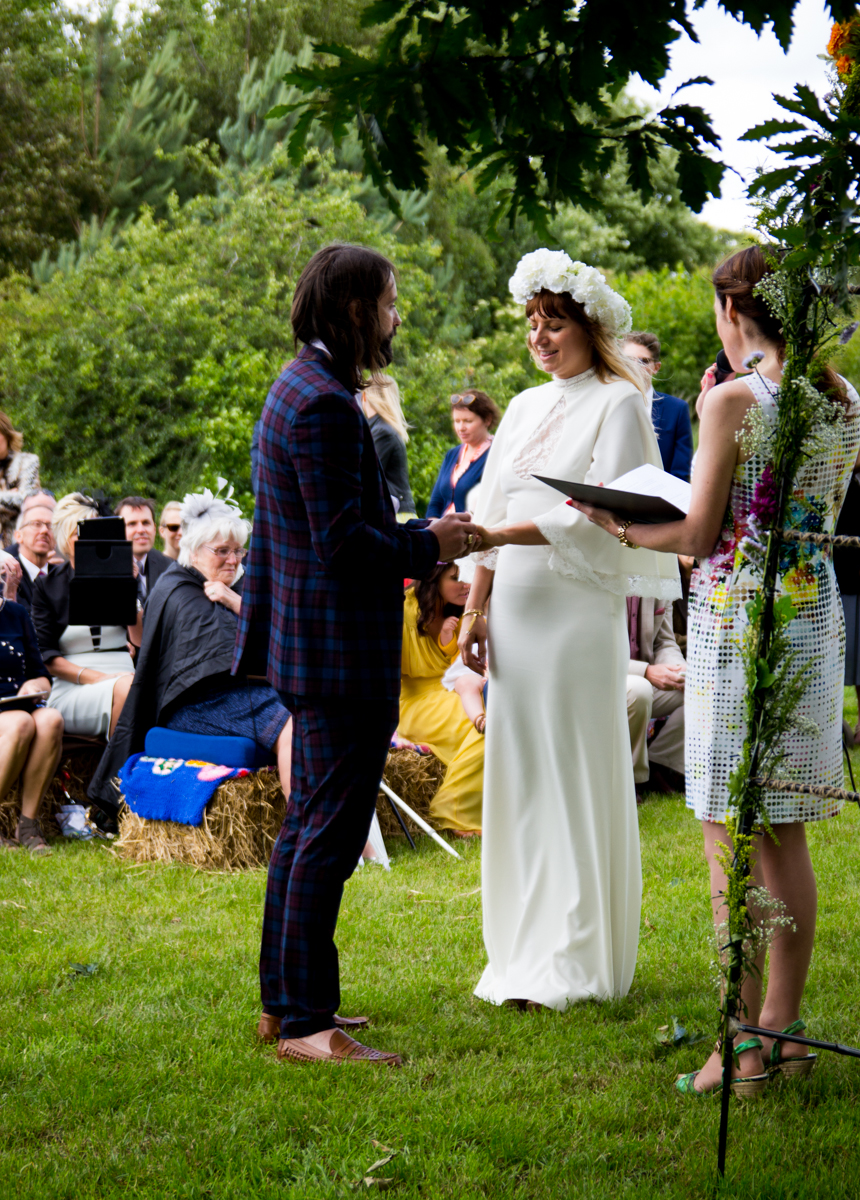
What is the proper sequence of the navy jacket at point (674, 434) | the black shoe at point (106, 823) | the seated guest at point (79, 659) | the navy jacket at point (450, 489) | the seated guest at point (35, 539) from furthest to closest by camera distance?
1. the navy jacket at point (450, 489)
2. the seated guest at point (35, 539)
3. the navy jacket at point (674, 434)
4. the seated guest at point (79, 659)
5. the black shoe at point (106, 823)

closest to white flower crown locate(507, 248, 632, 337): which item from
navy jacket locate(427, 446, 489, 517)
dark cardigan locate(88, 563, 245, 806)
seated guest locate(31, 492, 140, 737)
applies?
dark cardigan locate(88, 563, 245, 806)

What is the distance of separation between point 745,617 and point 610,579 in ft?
2.89

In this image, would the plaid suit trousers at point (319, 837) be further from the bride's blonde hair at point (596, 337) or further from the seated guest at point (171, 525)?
the seated guest at point (171, 525)

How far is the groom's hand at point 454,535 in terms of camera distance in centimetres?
359

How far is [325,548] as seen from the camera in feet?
10.7

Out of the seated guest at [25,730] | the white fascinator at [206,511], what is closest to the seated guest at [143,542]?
the seated guest at [25,730]

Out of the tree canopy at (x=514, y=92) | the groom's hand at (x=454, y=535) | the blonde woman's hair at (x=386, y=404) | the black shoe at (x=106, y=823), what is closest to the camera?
the tree canopy at (x=514, y=92)

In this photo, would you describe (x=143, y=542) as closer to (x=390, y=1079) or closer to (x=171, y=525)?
(x=171, y=525)

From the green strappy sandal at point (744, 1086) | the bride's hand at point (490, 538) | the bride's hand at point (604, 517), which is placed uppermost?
the bride's hand at point (604, 517)

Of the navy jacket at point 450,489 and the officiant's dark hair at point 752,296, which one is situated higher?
the officiant's dark hair at point 752,296

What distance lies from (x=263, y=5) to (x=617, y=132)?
3140 cm

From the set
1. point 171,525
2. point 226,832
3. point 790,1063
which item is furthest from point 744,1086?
point 171,525

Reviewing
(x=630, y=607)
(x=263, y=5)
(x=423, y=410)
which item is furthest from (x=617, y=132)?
(x=263, y=5)

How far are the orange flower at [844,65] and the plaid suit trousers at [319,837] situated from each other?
1968 mm
